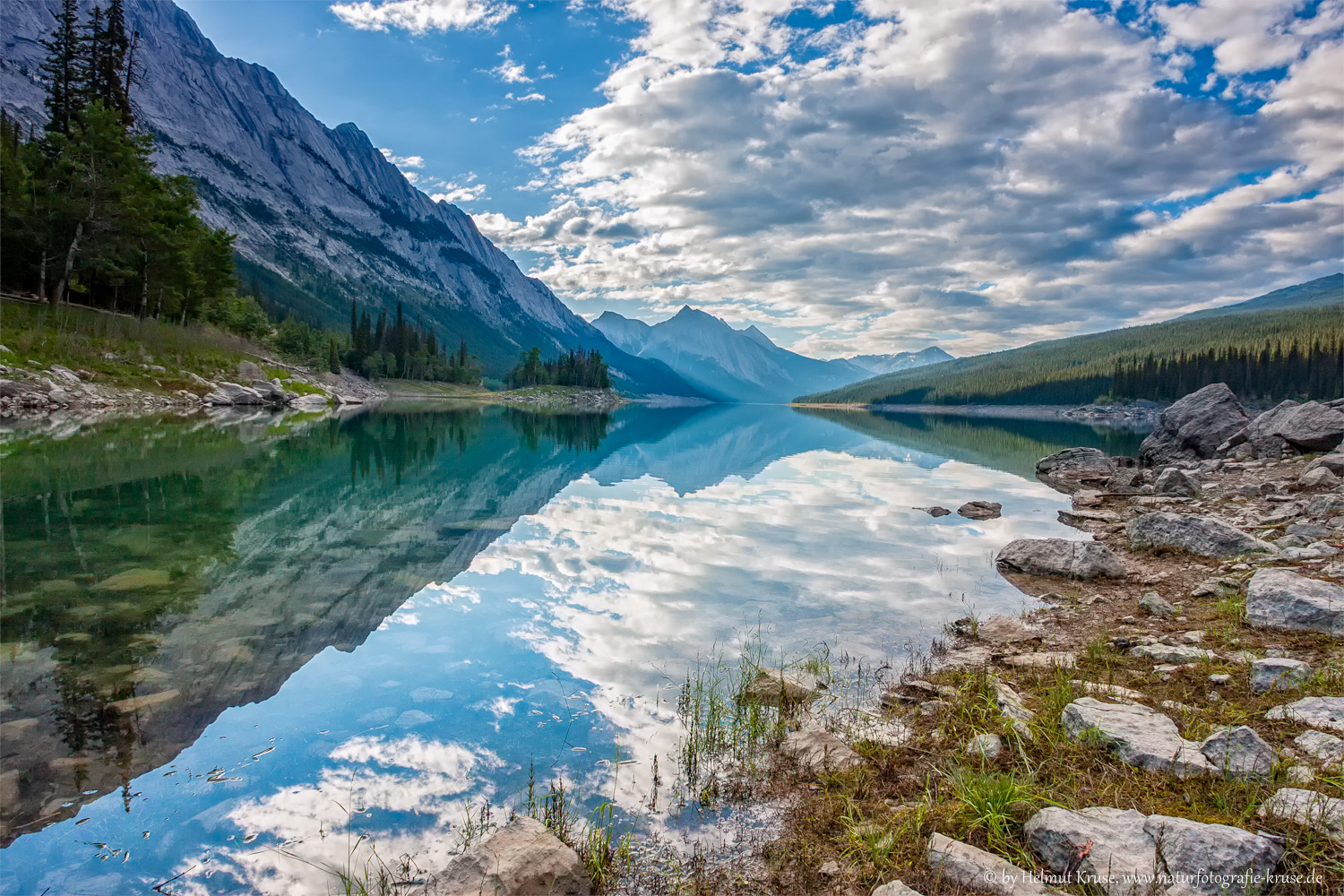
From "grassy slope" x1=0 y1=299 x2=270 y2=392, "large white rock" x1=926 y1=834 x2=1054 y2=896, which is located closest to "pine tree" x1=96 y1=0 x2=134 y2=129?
"grassy slope" x1=0 y1=299 x2=270 y2=392

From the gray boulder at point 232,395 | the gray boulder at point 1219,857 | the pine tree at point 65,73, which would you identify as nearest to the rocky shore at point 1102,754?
the gray boulder at point 1219,857

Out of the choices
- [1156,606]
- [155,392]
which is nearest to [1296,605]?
[1156,606]

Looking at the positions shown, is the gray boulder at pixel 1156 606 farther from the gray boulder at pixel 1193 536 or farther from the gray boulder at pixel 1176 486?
the gray boulder at pixel 1176 486

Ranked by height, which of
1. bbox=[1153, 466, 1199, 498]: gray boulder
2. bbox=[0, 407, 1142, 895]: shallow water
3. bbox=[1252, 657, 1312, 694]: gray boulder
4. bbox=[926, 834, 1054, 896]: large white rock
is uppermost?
bbox=[1153, 466, 1199, 498]: gray boulder

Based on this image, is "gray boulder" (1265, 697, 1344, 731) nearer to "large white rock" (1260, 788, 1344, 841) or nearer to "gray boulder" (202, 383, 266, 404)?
"large white rock" (1260, 788, 1344, 841)

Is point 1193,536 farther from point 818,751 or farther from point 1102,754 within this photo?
point 818,751

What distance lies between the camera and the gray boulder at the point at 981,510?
2128 cm

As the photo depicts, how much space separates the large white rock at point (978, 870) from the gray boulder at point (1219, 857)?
2.46 feet

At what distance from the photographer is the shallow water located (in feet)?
16.7

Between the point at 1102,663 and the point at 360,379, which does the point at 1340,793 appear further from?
the point at 360,379

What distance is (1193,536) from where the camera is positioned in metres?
13.7

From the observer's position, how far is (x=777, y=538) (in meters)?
17.4

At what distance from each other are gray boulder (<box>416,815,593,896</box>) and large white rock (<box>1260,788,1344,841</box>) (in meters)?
4.43

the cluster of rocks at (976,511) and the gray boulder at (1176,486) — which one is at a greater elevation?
the gray boulder at (1176,486)
